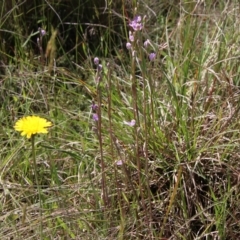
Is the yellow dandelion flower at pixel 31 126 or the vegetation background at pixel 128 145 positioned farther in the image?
Answer: the vegetation background at pixel 128 145

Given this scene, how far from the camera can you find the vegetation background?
1.78 meters

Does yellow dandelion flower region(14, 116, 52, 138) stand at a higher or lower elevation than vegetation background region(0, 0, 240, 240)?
higher

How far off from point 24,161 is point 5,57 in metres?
0.64

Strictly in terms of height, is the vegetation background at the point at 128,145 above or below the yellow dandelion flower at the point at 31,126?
below

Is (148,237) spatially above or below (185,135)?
below

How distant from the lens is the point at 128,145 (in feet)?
6.79

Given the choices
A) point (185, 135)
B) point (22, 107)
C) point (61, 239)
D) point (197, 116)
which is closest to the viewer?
point (61, 239)

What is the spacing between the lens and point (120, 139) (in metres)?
2.07

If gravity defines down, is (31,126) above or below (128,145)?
above

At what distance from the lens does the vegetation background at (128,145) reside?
5.85 ft

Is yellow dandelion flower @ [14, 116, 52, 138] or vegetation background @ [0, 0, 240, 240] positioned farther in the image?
vegetation background @ [0, 0, 240, 240]

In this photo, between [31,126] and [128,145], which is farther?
[128,145]

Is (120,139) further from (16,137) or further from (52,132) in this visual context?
(16,137)

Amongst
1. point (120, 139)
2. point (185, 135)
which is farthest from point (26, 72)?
point (185, 135)
